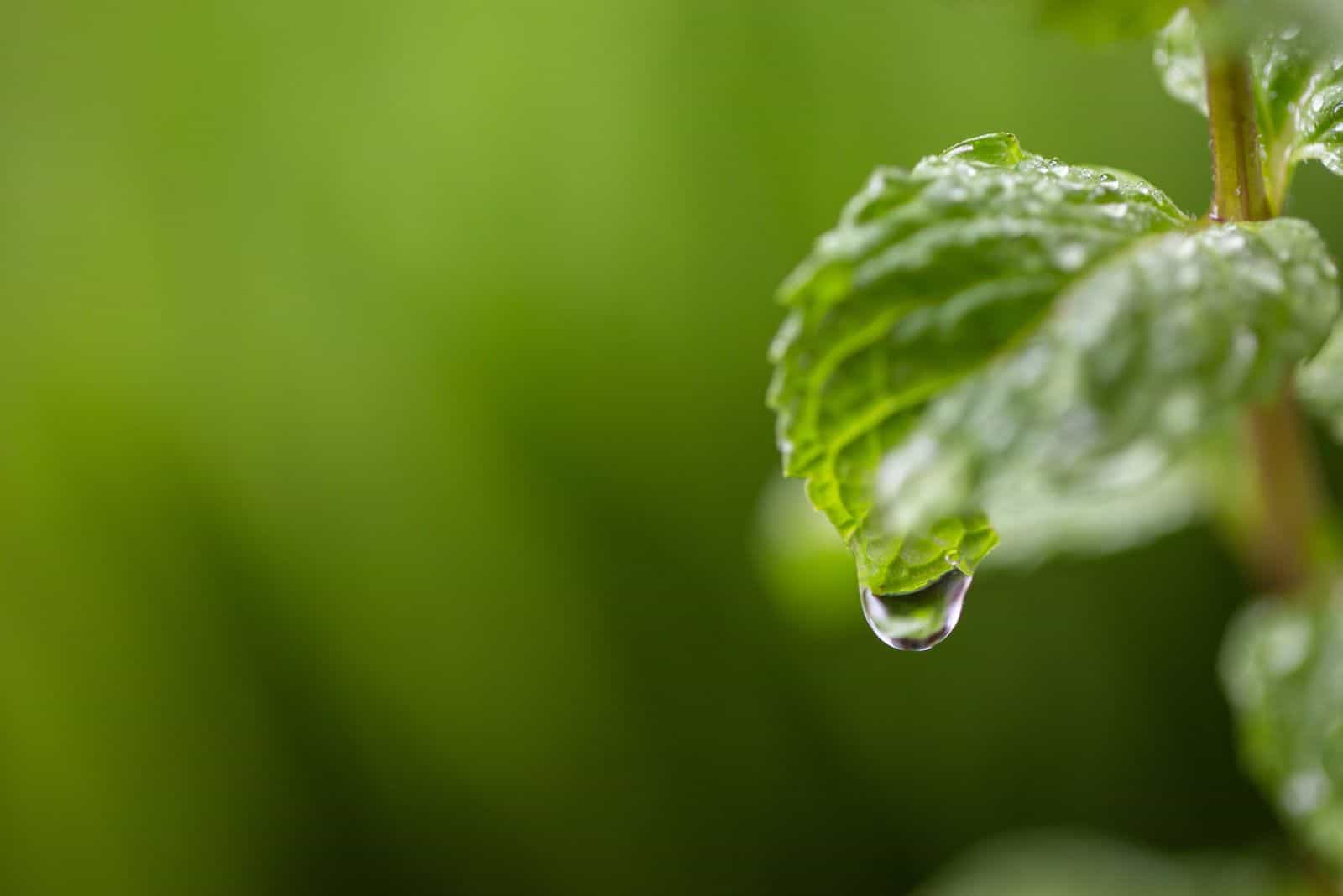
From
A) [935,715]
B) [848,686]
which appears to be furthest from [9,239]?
[935,715]

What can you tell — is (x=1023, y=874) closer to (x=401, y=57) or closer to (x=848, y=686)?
(x=848, y=686)

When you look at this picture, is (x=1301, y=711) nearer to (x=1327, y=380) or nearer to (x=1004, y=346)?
(x=1327, y=380)

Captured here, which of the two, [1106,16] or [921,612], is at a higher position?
[1106,16]

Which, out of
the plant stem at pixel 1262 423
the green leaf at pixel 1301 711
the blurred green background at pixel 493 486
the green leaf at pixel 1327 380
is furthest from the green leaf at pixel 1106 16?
the blurred green background at pixel 493 486

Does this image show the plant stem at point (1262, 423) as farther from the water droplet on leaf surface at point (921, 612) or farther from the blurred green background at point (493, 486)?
the blurred green background at point (493, 486)

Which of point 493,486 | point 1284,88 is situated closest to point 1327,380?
point 1284,88
